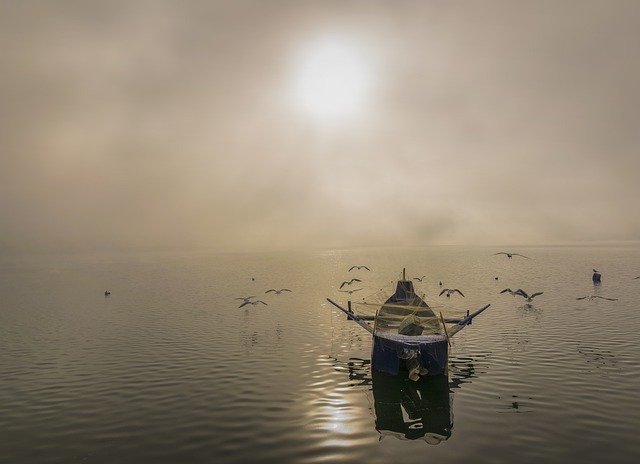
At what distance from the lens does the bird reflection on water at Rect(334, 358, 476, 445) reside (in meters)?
18.2

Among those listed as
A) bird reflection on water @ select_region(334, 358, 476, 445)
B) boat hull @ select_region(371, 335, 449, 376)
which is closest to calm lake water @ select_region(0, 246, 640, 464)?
bird reflection on water @ select_region(334, 358, 476, 445)

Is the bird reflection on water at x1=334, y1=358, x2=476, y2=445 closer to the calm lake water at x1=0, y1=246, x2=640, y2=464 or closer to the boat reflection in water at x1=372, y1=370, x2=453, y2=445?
the boat reflection in water at x1=372, y1=370, x2=453, y2=445

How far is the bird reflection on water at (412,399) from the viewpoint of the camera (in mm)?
18234

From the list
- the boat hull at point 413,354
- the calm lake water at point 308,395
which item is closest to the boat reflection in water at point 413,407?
the calm lake water at point 308,395

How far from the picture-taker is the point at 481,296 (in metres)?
65.4

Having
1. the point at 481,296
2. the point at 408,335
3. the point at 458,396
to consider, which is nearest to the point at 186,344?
the point at 408,335

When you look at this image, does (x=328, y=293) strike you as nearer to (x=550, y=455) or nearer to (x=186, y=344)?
(x=186, y=344)

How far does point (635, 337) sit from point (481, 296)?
30.9 m

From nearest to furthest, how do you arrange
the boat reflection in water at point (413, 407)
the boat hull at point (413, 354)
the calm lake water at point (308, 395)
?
the calm lake water at point (308, 395), the boat reflection in water at point (413, 407), the boat hull at point (413, 354)

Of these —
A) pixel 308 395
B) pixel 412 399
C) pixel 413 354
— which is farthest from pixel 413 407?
pixel 308 395

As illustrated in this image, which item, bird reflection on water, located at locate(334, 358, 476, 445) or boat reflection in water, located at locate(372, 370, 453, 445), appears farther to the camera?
bird reflection on water, located at locate(334, 358, 476, 445)

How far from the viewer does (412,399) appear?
2219cm

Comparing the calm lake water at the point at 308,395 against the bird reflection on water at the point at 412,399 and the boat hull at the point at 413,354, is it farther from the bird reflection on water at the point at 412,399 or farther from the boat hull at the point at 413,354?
the boat hull at the point at 413,354

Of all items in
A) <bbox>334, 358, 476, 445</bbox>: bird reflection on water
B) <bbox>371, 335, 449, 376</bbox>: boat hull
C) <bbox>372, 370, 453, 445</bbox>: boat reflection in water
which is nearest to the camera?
<bbox>372, 370, 453, 445</bbox>: boat reflection in water
